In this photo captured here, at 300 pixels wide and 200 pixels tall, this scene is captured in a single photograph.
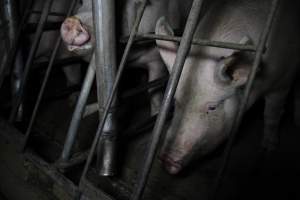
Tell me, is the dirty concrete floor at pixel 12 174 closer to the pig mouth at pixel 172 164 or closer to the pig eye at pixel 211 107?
the pig mouth at pixel 172 164

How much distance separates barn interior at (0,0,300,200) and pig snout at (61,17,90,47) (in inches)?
8.0

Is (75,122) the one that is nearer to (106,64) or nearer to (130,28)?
(106,64)

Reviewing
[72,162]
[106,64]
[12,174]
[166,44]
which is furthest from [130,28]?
[12,174]

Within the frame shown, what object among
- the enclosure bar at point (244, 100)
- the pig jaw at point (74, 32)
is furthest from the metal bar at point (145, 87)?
the enclosure bar at point (244, 100)

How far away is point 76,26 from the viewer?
6.39 ft

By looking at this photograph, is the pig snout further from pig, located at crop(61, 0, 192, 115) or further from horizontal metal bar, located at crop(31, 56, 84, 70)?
horizontal metal bar, located at crop(31, 56, 84, 70)

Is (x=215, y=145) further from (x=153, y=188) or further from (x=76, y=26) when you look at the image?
(x=76, y=26)

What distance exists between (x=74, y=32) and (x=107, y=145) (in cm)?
71

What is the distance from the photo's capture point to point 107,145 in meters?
1.95

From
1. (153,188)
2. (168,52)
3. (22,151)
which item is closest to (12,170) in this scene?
(22,151)

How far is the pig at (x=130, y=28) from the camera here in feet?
6.43

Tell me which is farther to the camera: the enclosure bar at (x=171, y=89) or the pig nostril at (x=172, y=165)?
the pig nostril at (x=172, y=165)

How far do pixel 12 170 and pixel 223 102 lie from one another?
1.51 metres

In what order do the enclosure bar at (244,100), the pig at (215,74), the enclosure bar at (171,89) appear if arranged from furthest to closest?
the pig at (215,74) → the enclosure bar at (171,89) → the enclosure bar at (244,100)
